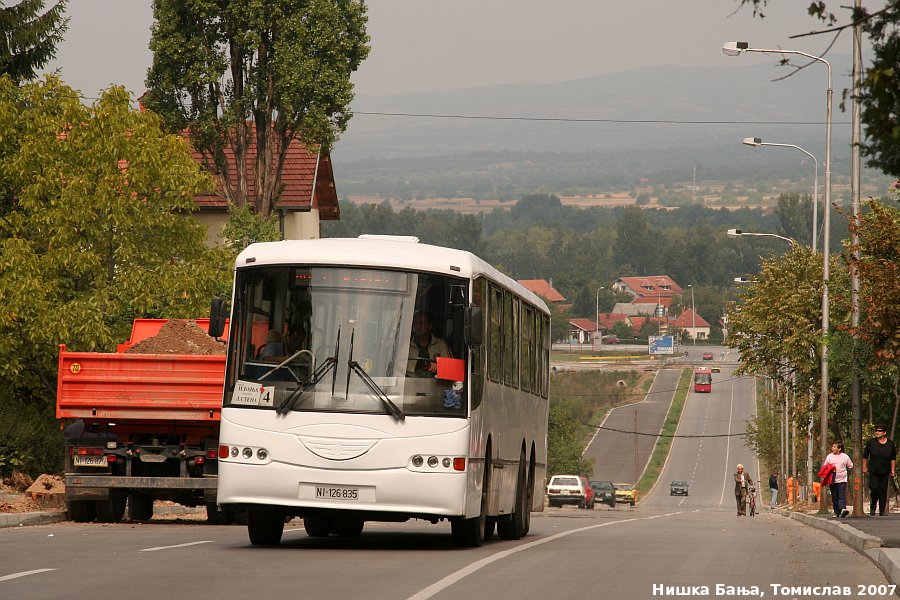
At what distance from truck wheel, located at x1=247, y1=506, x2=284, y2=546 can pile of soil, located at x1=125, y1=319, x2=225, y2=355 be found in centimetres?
591

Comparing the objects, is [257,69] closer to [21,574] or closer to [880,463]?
[880,463]

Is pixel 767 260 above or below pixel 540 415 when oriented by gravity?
above

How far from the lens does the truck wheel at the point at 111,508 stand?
22391 mm

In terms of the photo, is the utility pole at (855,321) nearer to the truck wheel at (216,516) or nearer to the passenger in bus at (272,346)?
the truck wheel at (216,516)

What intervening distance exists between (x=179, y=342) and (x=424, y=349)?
7.50 meters

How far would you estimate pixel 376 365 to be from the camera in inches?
642

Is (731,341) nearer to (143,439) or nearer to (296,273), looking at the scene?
→ (143,439)

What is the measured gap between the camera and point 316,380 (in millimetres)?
16312

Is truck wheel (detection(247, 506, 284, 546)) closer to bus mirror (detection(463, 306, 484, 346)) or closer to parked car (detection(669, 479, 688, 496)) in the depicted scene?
bus mirror (detection(463, 306, 484, 346))

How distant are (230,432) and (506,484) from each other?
418 centimetres

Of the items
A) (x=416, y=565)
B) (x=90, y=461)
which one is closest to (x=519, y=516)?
(x=90, y=461)

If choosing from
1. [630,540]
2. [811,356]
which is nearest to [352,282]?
[630,540]

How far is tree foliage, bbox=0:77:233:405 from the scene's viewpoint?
30.0m

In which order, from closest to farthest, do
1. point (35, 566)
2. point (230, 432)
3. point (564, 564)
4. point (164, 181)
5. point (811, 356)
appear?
point (35, 566)
point (564, 564)
point (230, 432)
point (164, 181)
point (811, 356)
